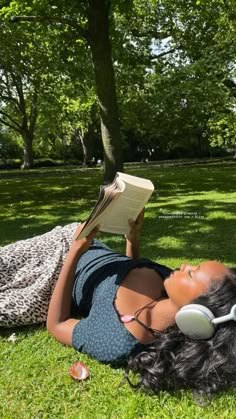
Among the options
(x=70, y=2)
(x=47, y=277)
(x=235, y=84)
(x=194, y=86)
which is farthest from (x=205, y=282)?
(x=235, y=84)

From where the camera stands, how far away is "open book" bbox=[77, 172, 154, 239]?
9.50 ft

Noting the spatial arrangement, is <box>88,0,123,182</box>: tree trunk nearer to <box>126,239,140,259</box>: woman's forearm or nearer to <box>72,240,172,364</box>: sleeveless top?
<box>126,239,140,259</box>: woman's forearm

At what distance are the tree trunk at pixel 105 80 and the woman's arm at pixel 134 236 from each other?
8.36 m

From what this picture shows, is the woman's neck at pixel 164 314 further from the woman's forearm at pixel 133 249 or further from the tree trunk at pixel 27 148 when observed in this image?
the tree trunk at pixel 27 148

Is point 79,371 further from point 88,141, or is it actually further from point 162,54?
point 88,141

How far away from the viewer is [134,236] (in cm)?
379

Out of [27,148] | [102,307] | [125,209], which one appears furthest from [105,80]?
[27,148]

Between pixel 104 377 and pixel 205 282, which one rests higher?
pixel 205 282

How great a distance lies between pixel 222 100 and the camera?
19984 millimetres

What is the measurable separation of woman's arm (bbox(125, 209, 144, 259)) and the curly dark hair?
1082 millimetres

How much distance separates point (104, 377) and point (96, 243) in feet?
4.31

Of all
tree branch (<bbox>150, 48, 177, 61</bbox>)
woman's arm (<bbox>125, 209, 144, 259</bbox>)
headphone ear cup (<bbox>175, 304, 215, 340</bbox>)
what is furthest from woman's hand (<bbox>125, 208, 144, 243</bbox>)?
tree branch (<bbox>150, 48, 177, 61</bbox>)

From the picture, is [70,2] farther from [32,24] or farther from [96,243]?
[96,243]

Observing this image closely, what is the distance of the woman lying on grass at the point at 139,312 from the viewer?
2.58 metres
